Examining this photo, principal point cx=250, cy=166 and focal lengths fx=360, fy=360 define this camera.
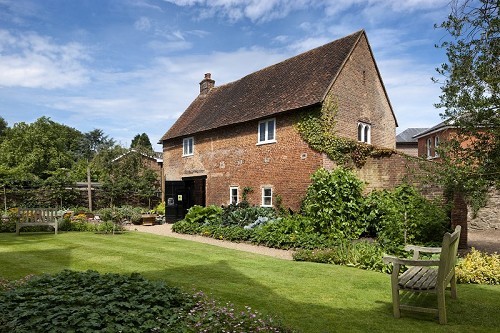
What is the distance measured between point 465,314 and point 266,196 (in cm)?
1409

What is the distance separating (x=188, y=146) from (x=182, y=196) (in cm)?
425

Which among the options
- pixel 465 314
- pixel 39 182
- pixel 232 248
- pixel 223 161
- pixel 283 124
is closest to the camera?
pixel 465 314

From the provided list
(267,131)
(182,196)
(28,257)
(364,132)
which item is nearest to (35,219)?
(28,257)

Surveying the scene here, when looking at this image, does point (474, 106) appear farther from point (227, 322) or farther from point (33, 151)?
point (33, 151)

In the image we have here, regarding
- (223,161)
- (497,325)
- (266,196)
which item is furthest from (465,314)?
(223,161)

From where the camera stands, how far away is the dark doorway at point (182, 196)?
79.2ft

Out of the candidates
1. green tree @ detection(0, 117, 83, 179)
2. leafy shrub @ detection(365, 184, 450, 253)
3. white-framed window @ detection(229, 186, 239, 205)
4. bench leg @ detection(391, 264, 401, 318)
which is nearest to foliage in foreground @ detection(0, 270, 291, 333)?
bench leg @ detection(391, 264, 401, 318)

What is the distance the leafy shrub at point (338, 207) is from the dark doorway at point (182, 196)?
11530mm

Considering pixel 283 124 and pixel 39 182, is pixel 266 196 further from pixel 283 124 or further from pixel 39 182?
pixel 39 182

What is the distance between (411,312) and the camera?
6.10 m

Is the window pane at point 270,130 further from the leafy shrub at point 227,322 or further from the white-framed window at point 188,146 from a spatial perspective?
the leafy shrub at point 227,322

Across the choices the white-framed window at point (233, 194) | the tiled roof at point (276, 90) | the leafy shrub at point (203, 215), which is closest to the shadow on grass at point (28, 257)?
the leafy shrub at point (203, 215)

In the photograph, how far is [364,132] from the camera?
815 inches

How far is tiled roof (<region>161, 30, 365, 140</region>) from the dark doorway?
364 cm
